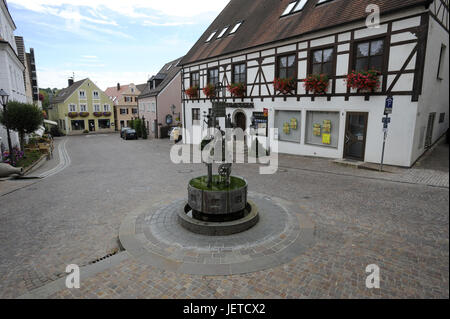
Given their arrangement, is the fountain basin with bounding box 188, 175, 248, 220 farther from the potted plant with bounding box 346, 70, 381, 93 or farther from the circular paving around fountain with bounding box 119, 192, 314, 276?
the potted plant with bounding box 346, 70, 381, 93

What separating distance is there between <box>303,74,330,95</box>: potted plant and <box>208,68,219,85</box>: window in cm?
915

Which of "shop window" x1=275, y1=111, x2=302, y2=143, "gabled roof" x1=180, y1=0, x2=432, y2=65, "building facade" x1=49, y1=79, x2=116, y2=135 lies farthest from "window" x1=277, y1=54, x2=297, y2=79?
"building facade" x1=49, y1=79, x2=116, y2=135

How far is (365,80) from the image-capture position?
11859mm

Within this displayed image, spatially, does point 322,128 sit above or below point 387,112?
below

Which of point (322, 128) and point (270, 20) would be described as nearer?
point (322, 128)

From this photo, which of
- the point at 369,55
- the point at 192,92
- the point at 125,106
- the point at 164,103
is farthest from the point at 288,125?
the point at 125,106

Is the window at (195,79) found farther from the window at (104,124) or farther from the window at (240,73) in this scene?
the window at (104,124)

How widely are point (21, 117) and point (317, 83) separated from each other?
17408 mm

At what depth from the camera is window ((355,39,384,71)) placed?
11986mm

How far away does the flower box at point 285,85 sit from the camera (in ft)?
50.3

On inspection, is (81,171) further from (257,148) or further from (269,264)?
(269,264)

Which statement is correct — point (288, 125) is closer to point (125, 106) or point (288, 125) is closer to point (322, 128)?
point (322, 128)

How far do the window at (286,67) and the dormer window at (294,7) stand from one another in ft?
10.2
